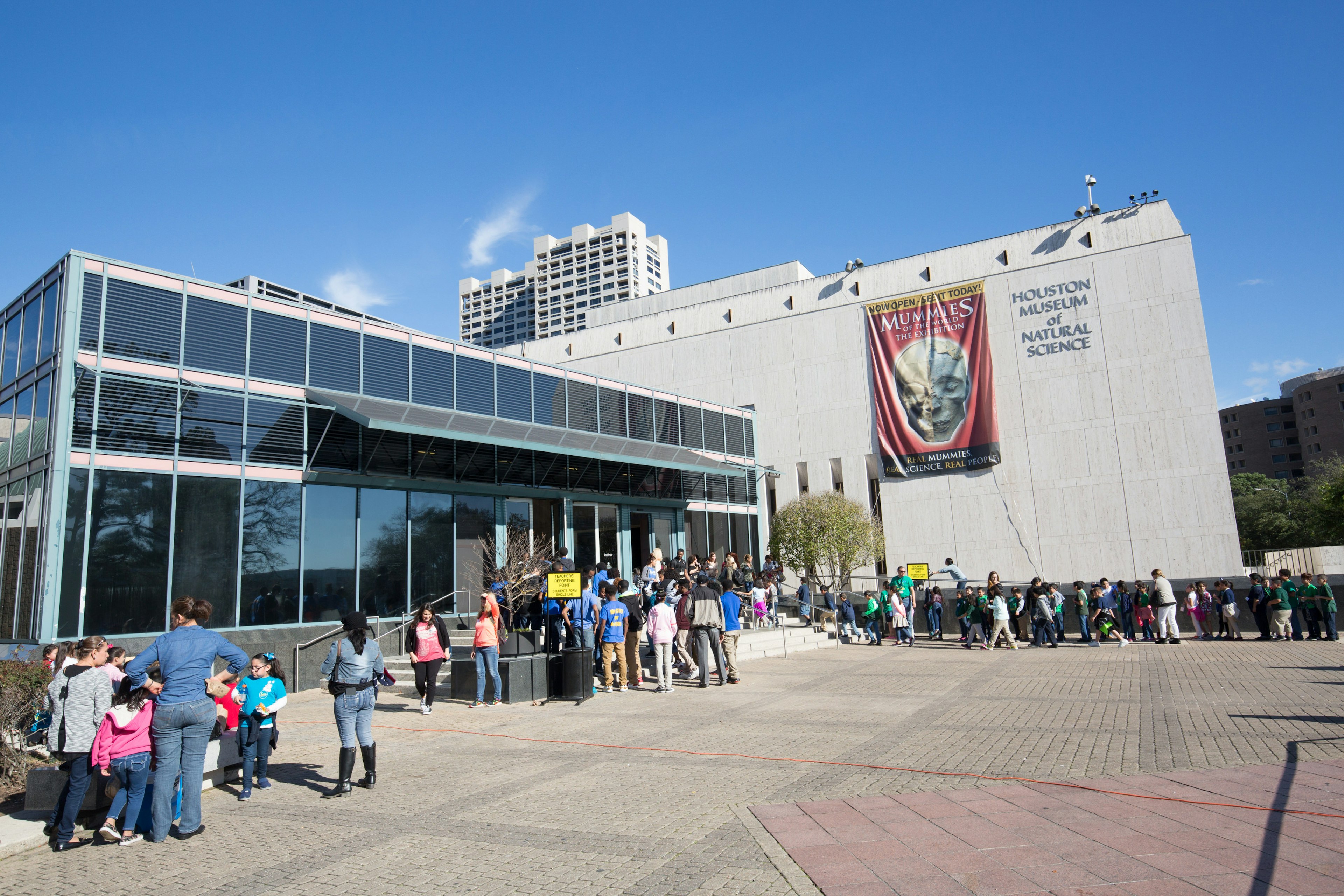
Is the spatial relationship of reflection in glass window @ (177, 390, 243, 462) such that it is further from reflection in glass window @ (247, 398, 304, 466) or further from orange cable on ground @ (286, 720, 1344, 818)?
orange cable on ground @ (286, 720, 1344, 818)

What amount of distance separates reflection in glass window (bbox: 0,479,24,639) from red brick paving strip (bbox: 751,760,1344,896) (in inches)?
584

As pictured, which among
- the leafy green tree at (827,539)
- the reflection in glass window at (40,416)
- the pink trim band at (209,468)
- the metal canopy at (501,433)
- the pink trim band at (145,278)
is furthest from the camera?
the leafy green tree at (827,539)

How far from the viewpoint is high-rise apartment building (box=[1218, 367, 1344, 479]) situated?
329 feet

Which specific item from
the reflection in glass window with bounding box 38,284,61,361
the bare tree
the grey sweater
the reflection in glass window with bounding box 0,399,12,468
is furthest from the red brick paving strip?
the reflection in glass window with bounding box 0,399,12,468

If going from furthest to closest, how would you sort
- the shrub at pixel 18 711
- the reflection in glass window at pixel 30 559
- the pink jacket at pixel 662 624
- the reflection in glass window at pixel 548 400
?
the reflection in glass window at pixel 548 400 < the reflection in glass window at pixel 30 559 < the pink jacket at pixel 662 624 < the shrub at pixel 18 711

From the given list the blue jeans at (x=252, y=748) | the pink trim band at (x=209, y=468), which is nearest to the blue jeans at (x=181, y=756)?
the blue jeans at (x=252, y=748)

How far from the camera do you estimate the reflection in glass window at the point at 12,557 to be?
14.5m

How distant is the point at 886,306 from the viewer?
36.7m

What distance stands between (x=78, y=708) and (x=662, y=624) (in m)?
8.62

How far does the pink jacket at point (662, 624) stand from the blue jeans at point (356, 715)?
21.5 ft

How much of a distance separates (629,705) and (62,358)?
37.4 ft

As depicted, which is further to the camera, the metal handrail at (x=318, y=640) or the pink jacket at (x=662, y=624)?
the metal handrail at (x=318, y=640)

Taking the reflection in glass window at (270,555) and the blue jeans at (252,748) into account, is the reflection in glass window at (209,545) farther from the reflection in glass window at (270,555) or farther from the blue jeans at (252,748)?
the blue jeans at (252,748)

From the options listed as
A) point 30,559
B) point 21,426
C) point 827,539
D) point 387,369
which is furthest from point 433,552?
point 827,539
